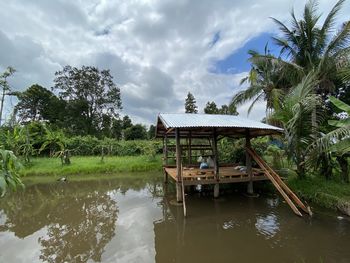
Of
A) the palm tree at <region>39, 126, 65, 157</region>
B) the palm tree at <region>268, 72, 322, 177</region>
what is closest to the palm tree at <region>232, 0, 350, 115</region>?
the palm tree at <region>268, 72, 322, 177</region>

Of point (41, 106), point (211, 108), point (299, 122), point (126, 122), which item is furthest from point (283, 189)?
point (41, 106)

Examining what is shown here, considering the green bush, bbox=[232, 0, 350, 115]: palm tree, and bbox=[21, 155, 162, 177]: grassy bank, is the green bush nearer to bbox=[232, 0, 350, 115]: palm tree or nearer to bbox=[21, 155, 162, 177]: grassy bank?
bbox=[21, 155, 162, 177]: grassy bank

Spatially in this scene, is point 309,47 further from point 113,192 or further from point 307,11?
point 113,192

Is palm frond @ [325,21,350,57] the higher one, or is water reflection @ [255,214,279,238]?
palm frond @ [325,21,350,57]

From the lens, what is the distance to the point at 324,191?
7.42 metres

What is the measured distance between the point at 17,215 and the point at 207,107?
26.5 m

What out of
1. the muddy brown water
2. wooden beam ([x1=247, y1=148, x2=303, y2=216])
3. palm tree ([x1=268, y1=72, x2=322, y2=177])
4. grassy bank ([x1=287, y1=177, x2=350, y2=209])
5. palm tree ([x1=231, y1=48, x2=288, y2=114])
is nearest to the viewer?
the muddy brown water

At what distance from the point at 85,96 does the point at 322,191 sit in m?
29.5

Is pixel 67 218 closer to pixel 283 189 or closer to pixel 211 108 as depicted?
pixel 283 189

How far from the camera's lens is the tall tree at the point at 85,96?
3019cm

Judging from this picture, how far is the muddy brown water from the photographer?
4.67 metres

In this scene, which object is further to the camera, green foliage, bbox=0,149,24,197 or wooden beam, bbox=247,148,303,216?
wooden beam, bbox=247,148,303,216

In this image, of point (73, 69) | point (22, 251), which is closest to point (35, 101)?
point (73, 69)

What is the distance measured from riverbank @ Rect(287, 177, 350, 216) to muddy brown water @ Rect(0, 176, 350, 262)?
0.41 meters
